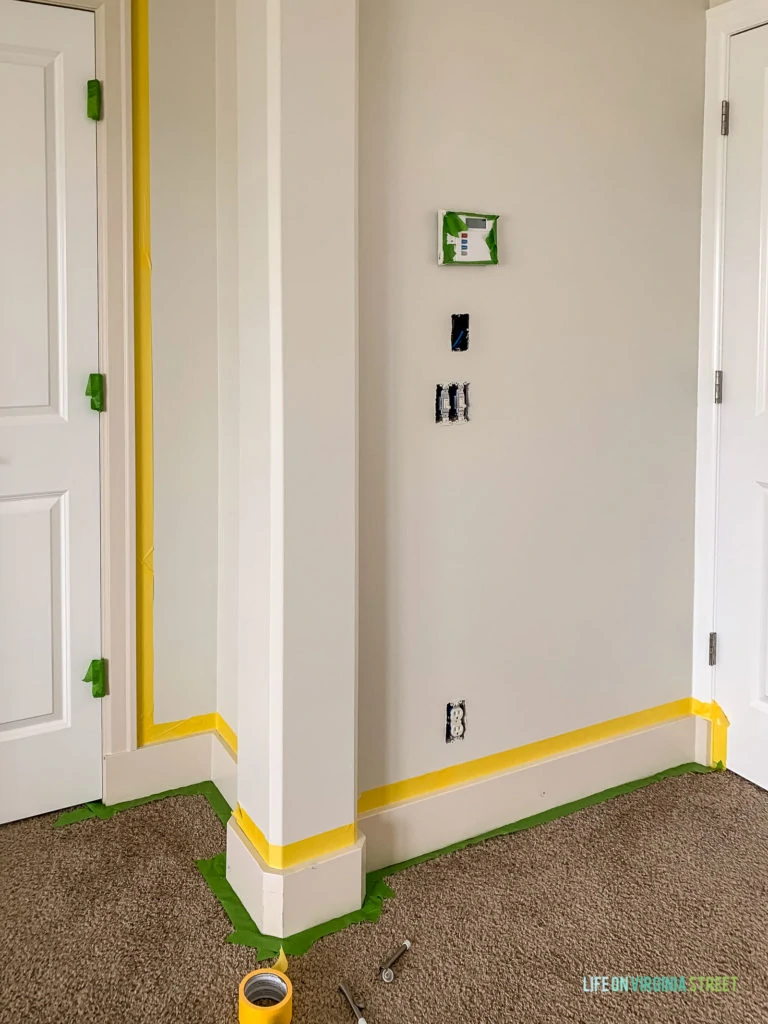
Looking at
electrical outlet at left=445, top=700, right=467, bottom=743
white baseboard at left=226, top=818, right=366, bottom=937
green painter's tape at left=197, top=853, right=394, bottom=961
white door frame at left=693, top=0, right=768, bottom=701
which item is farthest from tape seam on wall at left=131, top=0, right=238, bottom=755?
white door frame at left=693, top=0, right=768, bottom=701

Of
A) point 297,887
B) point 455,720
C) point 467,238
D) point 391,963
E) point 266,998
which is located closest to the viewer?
point 266,998

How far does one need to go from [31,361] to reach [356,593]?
1081mm

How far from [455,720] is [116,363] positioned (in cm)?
132

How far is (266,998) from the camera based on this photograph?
184cm

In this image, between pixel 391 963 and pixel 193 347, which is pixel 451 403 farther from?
pixel 391 963

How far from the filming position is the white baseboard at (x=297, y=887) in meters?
2.08

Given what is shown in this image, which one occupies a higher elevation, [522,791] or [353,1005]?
[522,791]

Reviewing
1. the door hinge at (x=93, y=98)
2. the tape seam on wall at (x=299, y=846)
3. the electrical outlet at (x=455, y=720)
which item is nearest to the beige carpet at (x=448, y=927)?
the tape seam on wall at (x=299, y=846)

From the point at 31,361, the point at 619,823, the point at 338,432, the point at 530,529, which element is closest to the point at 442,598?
the point at 530,529

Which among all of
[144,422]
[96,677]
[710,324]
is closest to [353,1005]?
[96,677]

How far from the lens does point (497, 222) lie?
94.3 inches

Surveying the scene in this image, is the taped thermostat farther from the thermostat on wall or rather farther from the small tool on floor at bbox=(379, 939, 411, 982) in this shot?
the thermostat on wall

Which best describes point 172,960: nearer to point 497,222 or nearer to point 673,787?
point 673,787

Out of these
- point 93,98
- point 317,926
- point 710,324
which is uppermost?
point 93,98
